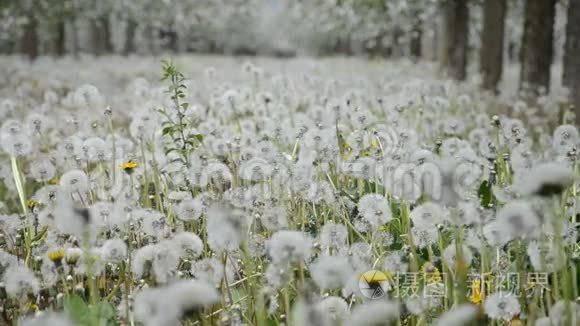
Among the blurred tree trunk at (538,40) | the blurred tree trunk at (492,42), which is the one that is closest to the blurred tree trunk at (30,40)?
the blurred tree trunk at (492,42)

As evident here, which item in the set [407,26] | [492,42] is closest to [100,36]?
[407,26]

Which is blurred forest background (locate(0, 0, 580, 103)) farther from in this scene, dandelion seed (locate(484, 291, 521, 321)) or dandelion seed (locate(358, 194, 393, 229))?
dandelion seed (locate(484, 291, 521, 321))

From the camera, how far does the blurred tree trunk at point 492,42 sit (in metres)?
11.2

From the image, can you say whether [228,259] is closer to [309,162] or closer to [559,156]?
[309,162]

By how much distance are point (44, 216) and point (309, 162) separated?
119 cm

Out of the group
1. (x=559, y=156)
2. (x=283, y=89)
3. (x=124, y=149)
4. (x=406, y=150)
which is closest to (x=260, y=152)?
(x=406, y=150)

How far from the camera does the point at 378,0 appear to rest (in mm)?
13273

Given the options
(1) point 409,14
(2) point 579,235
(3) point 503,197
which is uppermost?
(1) point 409,14

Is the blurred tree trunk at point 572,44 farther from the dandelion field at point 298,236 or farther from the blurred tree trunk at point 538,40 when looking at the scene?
the dandelion field at point 298,236

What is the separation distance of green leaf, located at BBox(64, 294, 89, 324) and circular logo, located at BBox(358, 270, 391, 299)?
31.4 inches

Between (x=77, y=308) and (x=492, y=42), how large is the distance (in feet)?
34.2

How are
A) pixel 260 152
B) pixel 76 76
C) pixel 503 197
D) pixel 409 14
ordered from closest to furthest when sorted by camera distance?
1. pixel 503 197
2. pixel 260 152
3. pixel 76 76
4. pixel 409 14

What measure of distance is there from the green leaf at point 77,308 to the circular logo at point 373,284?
2.62 feet

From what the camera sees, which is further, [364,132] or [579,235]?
[364,132]
